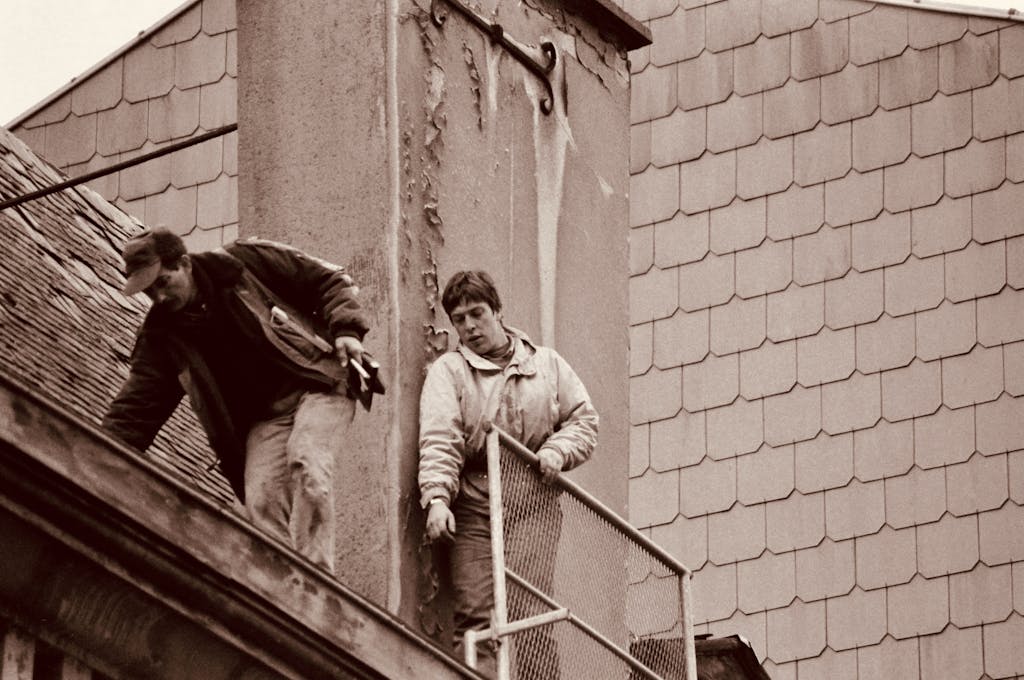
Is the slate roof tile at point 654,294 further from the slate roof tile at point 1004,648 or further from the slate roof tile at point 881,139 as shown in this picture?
the slate roof tile at point 1004,648

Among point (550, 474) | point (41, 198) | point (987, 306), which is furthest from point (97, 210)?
point (987, 306)

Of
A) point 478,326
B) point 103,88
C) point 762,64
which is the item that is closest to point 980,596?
point 762,64

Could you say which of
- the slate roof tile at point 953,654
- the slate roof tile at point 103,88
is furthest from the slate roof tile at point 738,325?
the slate roof tile at point 103,88

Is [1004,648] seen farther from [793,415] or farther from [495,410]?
[495,410]

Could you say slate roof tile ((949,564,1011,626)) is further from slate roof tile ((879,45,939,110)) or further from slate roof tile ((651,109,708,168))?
slate roof tile ((651,109,708,168))

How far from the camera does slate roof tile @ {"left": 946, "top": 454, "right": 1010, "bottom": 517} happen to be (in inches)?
1271

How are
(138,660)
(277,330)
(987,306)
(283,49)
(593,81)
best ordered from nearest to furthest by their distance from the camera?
(138,660) → (277,330) → (283,49) → (593,81) → (987,306)

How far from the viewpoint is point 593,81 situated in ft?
71.4

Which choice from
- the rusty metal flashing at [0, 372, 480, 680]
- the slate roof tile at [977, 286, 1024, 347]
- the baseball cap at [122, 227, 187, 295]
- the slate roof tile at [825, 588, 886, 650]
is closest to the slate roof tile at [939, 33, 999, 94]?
the slate roof tile at [977, 286, 1024, 347]

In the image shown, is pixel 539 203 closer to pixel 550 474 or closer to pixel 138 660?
pixel 550 474

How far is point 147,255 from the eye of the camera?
16703mm

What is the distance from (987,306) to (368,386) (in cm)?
1601

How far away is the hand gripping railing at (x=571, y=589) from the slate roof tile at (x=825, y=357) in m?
→ 14.0

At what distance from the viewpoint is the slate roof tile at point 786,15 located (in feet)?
111
